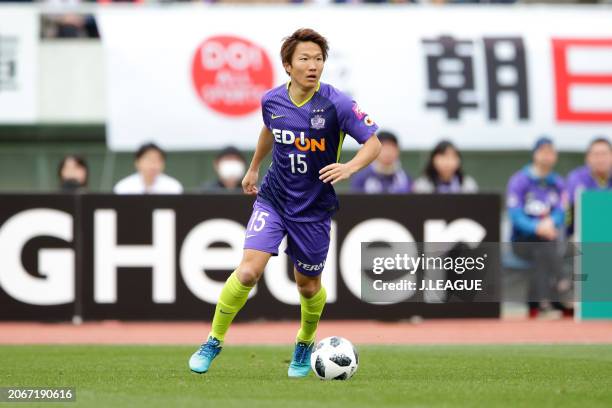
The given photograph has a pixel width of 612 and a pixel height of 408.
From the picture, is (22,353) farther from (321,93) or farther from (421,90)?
(421,90)

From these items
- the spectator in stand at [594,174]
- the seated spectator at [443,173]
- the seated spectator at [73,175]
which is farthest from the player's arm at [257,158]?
the spectator in stand at [594,174]

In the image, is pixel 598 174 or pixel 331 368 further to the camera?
pixel 598 174

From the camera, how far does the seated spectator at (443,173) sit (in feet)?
52.7

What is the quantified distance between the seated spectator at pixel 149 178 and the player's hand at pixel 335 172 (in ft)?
22.3

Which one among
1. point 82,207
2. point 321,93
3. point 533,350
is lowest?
point 533,350

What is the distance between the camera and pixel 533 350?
12273 millimetres

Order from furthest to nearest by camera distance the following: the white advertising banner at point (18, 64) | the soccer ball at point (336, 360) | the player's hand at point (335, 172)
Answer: the white advertising banner at point (18, 64) → the soccer ball at point (336, 360) → the player's hand at point (335, 172)

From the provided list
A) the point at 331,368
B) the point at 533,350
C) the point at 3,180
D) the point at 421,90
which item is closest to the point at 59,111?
the point at 3,180

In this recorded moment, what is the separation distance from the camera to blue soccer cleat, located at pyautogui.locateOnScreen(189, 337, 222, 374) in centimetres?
938

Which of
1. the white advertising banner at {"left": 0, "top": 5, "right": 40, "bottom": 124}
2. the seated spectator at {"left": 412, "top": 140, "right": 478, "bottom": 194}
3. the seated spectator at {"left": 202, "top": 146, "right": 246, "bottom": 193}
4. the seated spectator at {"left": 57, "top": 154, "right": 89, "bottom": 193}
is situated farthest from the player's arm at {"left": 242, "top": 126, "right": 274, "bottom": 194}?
the white advertising banner at {"left": 0, "top": 5, "right": 40, "bottom": 124}

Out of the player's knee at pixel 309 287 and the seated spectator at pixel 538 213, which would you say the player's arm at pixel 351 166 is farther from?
the seated spectator at pixel 538 213

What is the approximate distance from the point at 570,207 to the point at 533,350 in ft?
16.0

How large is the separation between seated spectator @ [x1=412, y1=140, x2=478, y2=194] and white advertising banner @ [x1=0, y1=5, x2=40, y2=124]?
569cm

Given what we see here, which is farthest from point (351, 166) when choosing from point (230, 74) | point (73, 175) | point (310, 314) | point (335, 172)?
point (230, 74)
